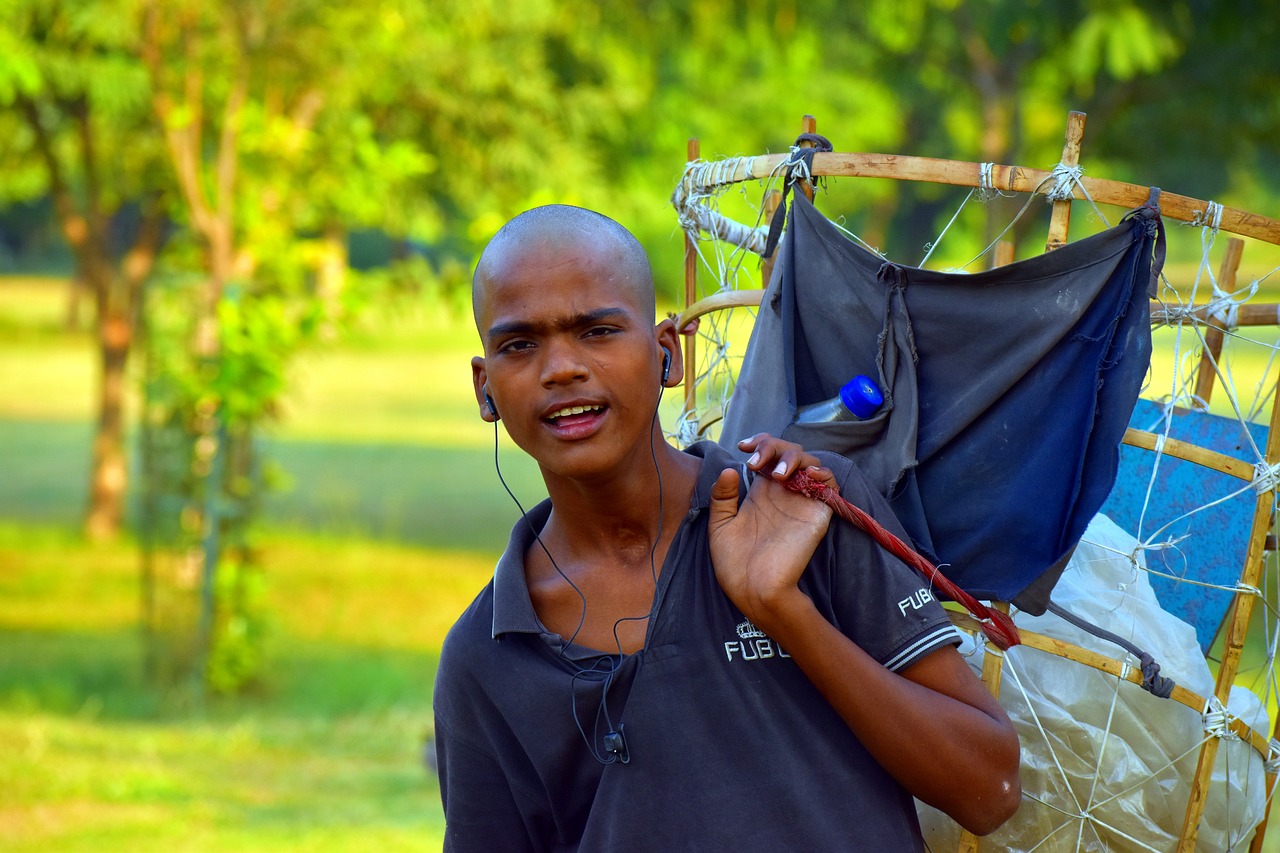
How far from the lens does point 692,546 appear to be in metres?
1.83

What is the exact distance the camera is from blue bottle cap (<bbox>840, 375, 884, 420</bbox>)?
2.15 metres

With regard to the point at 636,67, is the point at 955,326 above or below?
below

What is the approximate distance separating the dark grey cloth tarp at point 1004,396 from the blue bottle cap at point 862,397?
0.02 meters

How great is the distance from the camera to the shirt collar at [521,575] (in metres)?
1.86

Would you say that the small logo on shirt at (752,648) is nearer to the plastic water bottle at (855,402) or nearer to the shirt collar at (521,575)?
the shirt collar at (521,575)

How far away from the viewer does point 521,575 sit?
193 centimetres

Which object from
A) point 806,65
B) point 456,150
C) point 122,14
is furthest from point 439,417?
point 122,14

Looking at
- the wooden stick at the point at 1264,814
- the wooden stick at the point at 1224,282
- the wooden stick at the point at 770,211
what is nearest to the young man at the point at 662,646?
the wooden stick at the point at 770,211

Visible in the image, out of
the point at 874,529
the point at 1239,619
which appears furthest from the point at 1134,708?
the point at 874,529

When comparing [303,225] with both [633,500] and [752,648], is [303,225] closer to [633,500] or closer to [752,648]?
[633,500]

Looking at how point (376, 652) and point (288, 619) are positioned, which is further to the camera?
point (288, 619)

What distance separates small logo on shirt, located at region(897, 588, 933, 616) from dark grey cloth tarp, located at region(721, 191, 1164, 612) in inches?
12.9

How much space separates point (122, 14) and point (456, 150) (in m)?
2.52

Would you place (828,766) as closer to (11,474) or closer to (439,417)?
(11,474)
